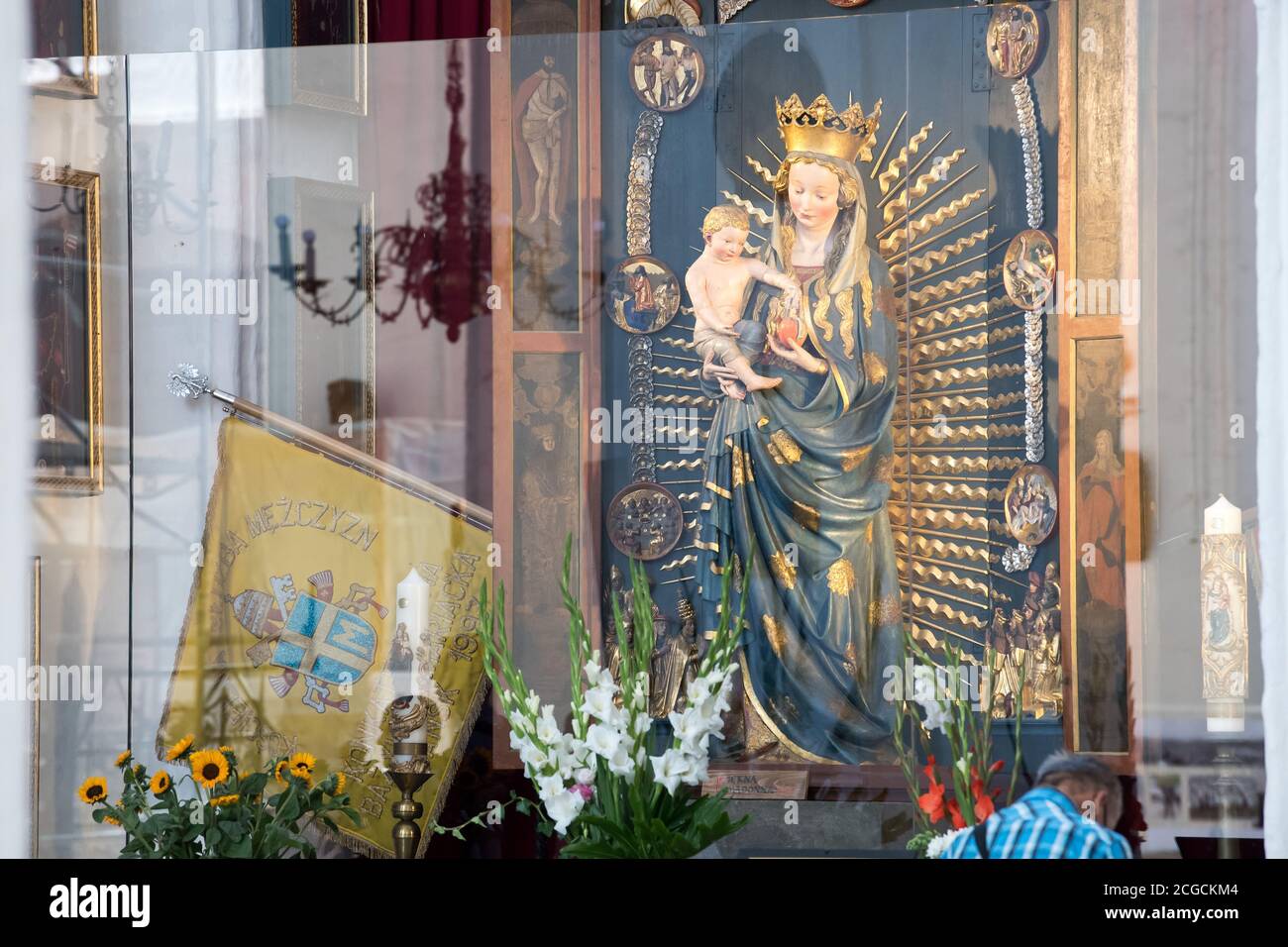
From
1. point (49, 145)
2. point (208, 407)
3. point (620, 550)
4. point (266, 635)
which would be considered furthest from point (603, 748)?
point (49, 145)

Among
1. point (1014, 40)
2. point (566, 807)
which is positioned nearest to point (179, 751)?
point (566, 807)

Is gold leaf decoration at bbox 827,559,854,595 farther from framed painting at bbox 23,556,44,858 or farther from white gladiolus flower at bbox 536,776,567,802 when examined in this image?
framed painting at bbox 23,556,44,858

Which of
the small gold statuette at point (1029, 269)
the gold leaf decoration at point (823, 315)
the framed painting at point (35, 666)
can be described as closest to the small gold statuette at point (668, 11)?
the gold leaf decoration at point (823, 315)

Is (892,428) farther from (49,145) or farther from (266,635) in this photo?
(49,145)

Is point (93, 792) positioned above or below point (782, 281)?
below

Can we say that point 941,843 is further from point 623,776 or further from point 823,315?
point 823,315

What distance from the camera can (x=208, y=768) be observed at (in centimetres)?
415

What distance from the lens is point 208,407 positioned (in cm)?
498

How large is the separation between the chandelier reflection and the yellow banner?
524mm

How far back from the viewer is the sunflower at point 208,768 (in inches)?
163

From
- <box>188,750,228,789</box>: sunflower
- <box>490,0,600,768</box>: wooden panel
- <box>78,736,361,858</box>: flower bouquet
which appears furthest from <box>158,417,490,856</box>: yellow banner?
<box>188,750,228,789</box>: sunflower

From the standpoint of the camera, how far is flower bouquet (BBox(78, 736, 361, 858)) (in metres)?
4.12

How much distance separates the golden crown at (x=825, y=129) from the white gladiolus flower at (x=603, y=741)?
208 cm

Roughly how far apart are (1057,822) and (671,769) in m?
1.02
